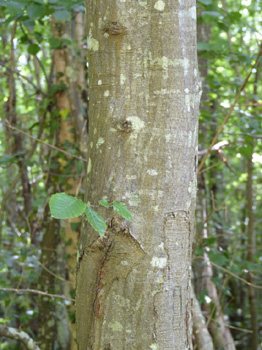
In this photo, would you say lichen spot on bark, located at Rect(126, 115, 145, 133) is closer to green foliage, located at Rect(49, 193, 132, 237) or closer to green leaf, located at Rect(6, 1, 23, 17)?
green foliage, located at Rect(49, 193, 132, 237)

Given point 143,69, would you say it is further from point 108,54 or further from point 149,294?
point 149,294

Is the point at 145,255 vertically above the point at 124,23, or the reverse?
the point at 124,23

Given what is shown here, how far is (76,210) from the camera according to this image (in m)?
0.99

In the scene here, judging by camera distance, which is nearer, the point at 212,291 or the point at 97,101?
the point at 97,101

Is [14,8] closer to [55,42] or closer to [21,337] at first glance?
[55,42]

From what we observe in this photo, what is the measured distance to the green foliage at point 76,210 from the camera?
0.98 meters

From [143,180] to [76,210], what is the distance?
0.74 ft

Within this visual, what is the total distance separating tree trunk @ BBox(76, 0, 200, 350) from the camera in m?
1.13

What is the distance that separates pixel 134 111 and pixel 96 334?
0.61 m

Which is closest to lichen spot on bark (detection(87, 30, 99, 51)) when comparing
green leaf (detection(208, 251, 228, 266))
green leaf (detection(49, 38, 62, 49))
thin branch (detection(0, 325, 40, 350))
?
thin branch (detection(0, 325, 40, 350))

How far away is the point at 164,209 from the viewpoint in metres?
1.15

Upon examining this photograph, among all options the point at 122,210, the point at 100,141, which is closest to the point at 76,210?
the point at 122,210

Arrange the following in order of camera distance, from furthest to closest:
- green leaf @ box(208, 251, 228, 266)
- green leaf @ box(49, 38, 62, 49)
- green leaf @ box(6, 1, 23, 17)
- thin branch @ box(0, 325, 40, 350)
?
green leaf @ box(49, 38, 62, 49)
green leaf @ box(208, 251, 228, 266)
green leaf @ box(6, 1, 23, 17)
thin branch @ box(0, 325, 40, 350)

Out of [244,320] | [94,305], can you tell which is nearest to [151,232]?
[94,305]
